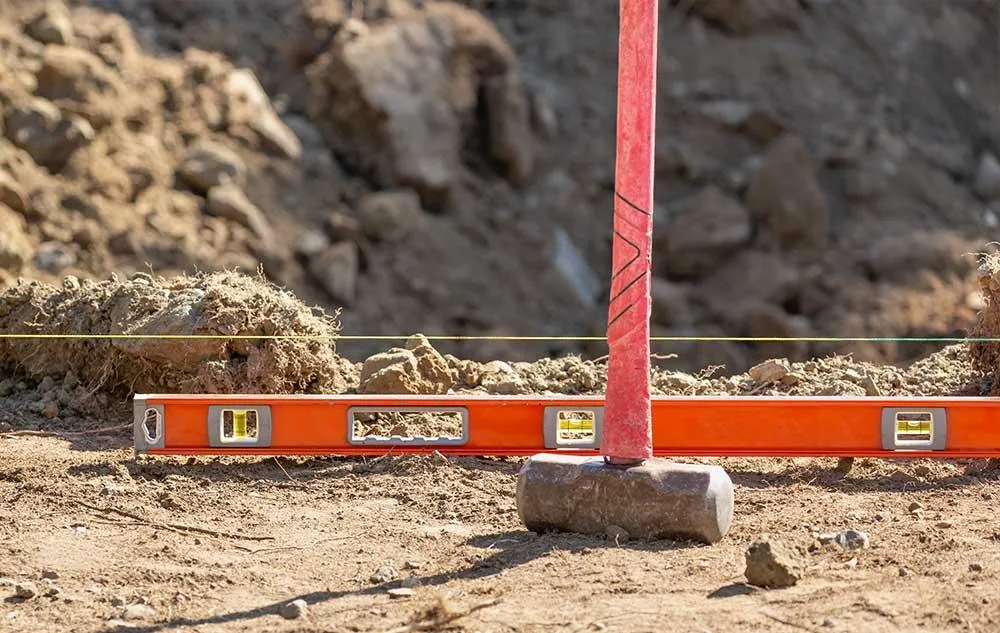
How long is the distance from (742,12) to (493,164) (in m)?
4.44

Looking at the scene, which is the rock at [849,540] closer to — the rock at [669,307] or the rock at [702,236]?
the rock at [669,307]

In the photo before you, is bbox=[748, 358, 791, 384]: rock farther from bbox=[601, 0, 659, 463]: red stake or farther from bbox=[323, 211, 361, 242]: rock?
bbox=[323, 211, 361, 242]: rock

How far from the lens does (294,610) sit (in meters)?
4.30

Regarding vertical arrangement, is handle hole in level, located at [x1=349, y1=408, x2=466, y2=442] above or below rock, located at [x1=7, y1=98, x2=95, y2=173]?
below

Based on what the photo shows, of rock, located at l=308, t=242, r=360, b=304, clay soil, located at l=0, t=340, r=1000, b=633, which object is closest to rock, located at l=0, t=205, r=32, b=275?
rock, located at l=308, t=242, r=360, b=304

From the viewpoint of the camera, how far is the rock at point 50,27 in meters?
14.5

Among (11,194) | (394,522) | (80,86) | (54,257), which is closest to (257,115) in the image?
(80,86)

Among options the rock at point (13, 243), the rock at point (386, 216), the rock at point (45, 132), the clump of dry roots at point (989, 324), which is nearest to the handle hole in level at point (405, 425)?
the clump of dry roots at point (989, 324)

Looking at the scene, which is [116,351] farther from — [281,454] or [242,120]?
[242,120]

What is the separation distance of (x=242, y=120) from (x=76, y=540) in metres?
10.7

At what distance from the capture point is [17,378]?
7.50 meters

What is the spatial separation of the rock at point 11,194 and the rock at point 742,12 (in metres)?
9.54

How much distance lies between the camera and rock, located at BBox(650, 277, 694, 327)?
15.6 m

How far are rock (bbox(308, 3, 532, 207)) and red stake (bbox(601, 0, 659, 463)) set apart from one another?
431 inches
